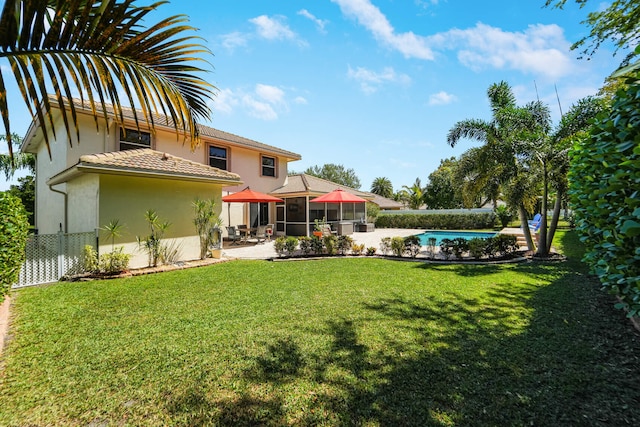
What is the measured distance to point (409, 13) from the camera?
10.0m

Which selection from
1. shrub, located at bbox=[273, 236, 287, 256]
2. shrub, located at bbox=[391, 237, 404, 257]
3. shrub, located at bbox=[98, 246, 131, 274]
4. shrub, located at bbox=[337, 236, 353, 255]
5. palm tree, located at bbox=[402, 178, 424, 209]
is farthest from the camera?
palm tree, located at bbox=[402, 178, 424, 209]

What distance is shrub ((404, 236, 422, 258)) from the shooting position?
480 inches

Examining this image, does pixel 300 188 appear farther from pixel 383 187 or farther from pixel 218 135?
pixel 383 187

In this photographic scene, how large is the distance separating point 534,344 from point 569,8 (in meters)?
10.6

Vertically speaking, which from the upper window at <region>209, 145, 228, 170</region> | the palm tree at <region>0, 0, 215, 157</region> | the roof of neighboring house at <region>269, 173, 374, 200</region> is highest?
the upper window at <region>209, 145, 228, 170</region>

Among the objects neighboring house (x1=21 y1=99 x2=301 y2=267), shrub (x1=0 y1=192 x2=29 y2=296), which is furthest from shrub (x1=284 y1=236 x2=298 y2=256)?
shrub (x1=0 y1=192 x2=29 y2=296)

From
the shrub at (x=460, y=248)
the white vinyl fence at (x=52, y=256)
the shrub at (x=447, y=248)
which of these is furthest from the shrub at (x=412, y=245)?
the white vinyl fence at (x=52, y=256)

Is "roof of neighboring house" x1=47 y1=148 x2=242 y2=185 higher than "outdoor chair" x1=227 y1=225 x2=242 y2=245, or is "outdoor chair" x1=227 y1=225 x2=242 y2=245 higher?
"roof of neighboring house" x1=47 y1=148 x2=242 y2=185

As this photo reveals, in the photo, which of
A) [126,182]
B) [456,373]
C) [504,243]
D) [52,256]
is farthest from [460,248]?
[52,256]

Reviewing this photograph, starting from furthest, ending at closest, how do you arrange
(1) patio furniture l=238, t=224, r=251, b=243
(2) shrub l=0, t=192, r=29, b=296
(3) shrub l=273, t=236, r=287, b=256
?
1. (1) patio furniture l=238, t=224, r=251, b=243
2. (3) shrub l=273, t=236, r=287, b=256
3. (2) shrub l=0, t=192, r=29, b=296

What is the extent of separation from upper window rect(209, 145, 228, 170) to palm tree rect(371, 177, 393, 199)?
46.7 meters

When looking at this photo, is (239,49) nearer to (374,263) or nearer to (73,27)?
(73,27)

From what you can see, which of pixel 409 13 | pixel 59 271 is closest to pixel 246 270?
pixel 59 271

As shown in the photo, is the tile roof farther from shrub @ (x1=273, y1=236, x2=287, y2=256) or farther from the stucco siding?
shrub @ (x1=273, y1=236, x2=287, y2=256)
